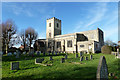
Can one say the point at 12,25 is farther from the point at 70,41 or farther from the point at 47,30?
the point at 70,41

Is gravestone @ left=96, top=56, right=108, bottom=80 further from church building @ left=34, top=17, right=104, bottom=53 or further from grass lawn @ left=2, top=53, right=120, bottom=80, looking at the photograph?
church building @ left=34, top=17, right=104, bottom=53

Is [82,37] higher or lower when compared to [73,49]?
higher

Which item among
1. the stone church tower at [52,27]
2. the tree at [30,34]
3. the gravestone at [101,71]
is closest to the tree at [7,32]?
the tree at [30,34]

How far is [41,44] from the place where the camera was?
33.7m

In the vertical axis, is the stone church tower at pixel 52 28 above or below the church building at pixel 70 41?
above

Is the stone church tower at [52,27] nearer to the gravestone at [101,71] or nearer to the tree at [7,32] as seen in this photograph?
the tree at [7,32]

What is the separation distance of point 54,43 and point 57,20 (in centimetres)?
1228

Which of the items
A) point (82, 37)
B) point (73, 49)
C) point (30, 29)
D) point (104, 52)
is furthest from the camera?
point (30, 29)

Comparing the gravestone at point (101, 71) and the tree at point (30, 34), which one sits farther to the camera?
the tree at point (30, 34)

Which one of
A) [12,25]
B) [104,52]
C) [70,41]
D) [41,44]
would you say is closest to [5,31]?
[12,25]

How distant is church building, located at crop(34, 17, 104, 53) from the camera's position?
24.5 metres

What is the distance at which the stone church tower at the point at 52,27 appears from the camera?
118 feet

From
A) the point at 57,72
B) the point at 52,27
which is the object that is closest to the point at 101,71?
the point at 57,72

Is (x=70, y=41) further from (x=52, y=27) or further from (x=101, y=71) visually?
(x=101, y=71)
